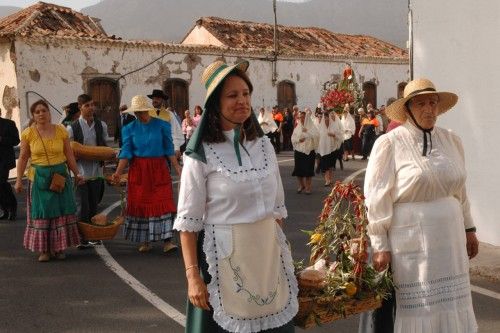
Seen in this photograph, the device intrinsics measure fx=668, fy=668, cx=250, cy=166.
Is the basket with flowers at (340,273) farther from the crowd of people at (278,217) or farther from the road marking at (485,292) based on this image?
the road marking at (485,292)

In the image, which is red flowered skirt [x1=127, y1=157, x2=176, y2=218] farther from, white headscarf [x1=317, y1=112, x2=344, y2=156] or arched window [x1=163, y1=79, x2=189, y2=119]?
arched window [x1=163, y1=79, x2=189, y2=119]

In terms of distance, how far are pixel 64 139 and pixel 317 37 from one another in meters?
27.9

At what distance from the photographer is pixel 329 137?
1446cm

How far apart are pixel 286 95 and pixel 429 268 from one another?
85.9 feet

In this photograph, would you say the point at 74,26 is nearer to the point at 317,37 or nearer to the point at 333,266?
the point at 317,37

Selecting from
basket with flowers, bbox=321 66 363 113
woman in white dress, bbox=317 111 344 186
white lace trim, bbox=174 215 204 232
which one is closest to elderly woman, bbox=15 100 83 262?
white lace trim, bbox=174 215 204 232

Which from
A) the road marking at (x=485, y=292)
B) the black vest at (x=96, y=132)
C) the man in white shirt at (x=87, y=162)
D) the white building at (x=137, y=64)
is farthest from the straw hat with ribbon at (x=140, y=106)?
the white building at (x=137, y=64)

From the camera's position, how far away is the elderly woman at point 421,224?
3750 millimetres

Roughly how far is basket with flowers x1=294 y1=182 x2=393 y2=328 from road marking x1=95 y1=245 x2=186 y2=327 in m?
1.80

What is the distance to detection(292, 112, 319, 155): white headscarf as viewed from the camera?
13344 mm

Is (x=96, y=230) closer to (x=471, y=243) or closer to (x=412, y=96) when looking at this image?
(x=471, y=243)

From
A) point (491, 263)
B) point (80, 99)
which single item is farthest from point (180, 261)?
point (491, 263)

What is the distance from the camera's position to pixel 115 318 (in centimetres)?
557

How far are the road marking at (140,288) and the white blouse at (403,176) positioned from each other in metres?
2.19
